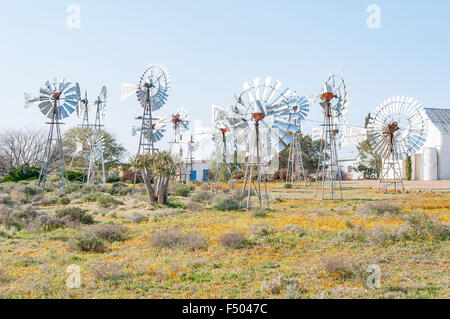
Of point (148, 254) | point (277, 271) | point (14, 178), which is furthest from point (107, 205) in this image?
point (14, 178)

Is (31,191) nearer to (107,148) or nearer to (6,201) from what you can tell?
(6,201)

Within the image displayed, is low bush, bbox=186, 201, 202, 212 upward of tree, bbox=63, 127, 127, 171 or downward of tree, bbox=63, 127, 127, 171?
downward

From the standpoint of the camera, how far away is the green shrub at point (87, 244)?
390 inches

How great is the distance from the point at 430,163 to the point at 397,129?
16.9 m

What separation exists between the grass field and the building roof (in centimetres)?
3007

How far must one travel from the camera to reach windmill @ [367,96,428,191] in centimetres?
2488

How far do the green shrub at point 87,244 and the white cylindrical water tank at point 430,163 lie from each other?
3767 centimetres

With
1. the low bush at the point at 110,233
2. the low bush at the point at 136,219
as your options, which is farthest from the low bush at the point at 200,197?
the low bush at the point at 110,233

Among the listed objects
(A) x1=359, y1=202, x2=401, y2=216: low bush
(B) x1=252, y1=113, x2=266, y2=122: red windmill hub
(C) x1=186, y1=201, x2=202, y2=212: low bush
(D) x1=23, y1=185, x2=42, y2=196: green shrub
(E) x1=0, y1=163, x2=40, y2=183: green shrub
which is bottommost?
(C) x1=186, y1=201, x2=202, y2=212: low bush

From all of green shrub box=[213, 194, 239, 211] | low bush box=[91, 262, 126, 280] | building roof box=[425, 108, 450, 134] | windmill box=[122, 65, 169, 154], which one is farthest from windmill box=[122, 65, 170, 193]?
building roof box=[425, 108, 450, 134]

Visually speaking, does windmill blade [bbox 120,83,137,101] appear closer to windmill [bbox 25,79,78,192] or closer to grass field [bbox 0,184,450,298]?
windmill [bbox 25,79,78,192]

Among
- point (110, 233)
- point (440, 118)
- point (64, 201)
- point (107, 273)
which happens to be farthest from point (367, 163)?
point (107, 273)

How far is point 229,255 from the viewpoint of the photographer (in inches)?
358
